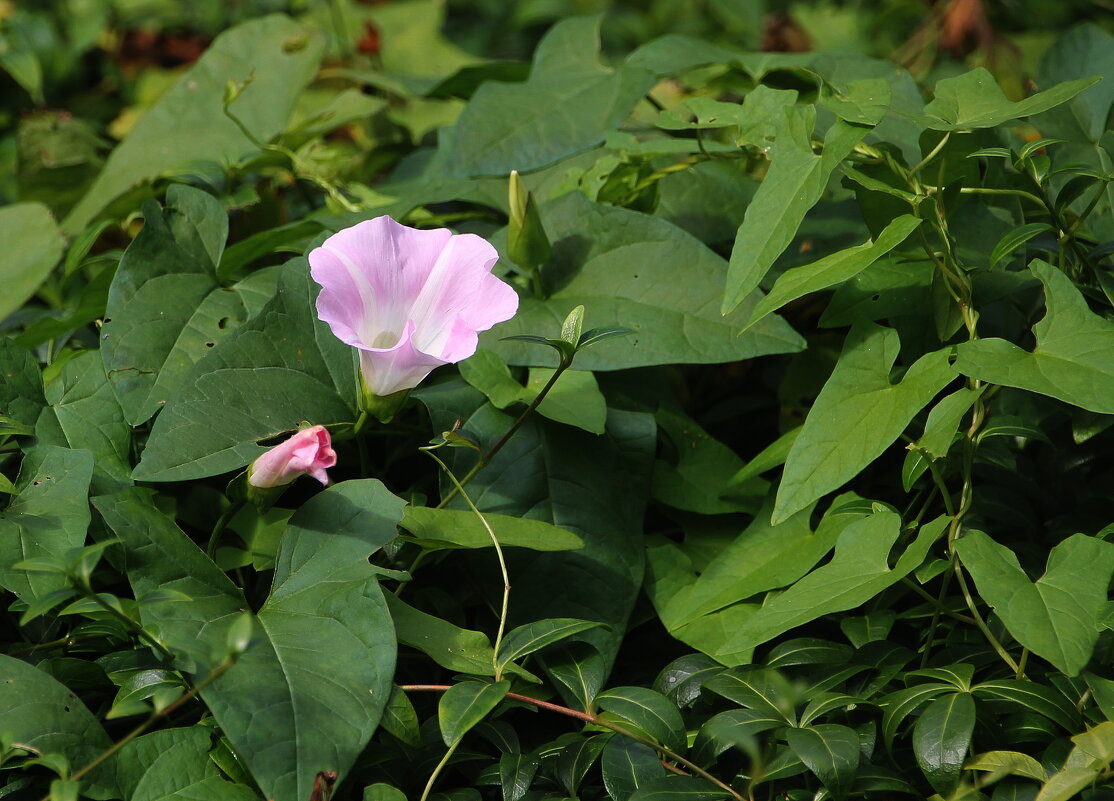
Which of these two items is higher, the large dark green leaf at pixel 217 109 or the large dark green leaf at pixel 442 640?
the large dark green leaf at pixel 217 109

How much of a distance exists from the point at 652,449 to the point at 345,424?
0.30 metres

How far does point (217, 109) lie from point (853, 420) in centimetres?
108

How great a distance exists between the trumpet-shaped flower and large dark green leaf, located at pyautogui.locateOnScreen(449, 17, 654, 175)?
0.33m

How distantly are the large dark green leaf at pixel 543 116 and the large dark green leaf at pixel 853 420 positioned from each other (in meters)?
0.48

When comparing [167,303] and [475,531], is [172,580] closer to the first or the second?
[475,531]

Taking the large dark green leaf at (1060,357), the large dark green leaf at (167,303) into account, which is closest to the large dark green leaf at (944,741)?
the large dark green leaf at (1060,357)

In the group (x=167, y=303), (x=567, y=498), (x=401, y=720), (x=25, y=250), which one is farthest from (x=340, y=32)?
(x=401, y=720)

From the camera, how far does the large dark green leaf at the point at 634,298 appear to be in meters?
0.93

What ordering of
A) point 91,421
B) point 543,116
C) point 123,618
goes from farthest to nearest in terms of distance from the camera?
point 543,116, point 91,421, point 123,618

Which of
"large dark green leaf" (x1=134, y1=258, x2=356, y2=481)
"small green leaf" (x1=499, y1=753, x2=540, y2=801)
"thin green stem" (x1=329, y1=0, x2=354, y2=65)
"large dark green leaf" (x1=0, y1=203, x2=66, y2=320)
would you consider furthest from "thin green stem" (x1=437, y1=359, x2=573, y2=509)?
"thin green stem" (x1=329, y1=0, x2=354, y2=65)

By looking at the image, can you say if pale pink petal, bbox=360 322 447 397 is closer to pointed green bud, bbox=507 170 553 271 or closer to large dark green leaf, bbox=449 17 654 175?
pointed green bud, bbox=507 170 553 271

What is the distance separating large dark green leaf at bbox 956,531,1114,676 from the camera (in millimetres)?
648

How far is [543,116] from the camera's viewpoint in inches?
47.1

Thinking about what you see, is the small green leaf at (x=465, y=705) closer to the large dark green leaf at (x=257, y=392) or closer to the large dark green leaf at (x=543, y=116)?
the large dark green leaf at (x=257, y=392)
